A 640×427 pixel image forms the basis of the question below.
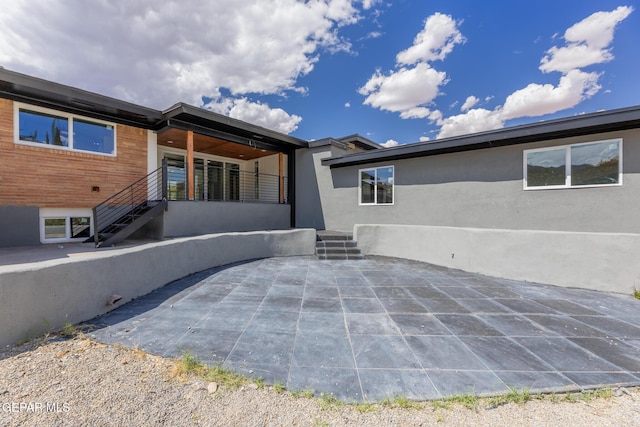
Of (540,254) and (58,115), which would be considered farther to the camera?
(58,115)

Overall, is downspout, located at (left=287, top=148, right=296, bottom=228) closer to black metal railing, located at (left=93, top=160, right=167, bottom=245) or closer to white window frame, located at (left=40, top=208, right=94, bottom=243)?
black metal railing, located at (left=93, top=160, right=167, bottom=245)

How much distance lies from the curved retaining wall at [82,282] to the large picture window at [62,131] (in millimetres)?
5007

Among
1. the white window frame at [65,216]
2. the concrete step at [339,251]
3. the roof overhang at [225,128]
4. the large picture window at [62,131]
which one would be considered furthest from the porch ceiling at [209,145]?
the concrete step at [339,251]

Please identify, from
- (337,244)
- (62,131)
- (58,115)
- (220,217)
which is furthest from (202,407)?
(58,115)

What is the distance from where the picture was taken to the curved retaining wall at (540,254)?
187 inches

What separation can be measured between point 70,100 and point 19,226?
345cm

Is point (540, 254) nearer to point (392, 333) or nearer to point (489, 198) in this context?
point (489, 198)

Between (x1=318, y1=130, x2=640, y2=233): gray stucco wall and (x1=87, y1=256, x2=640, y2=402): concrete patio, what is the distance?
1982mm

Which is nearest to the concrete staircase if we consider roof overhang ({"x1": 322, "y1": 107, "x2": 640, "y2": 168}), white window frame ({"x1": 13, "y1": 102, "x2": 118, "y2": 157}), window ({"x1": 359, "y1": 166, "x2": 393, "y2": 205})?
window ({"x1": 359, "y1": 166, "x2": 393, "y2": 205})

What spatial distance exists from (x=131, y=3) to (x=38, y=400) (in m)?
8.96

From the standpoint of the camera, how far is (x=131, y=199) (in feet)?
26.3

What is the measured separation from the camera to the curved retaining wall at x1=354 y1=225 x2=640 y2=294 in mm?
4762

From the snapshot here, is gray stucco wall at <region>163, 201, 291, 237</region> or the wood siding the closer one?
the wood siding

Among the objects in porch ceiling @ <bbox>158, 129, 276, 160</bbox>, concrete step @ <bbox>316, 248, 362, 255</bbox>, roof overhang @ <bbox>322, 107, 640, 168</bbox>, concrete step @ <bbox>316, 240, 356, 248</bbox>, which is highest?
porch ceiling @ <bbox>158, 129, 276, 160</bbox>
